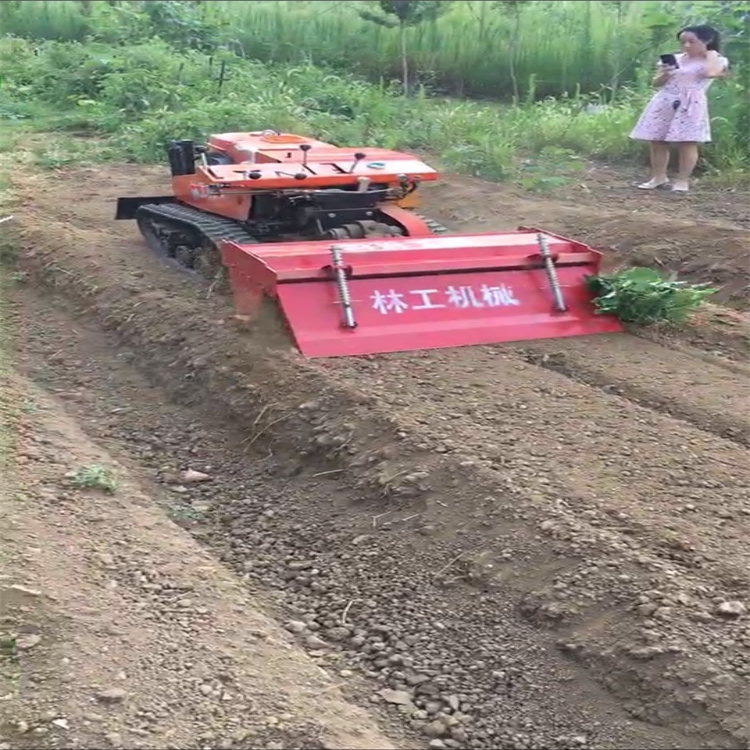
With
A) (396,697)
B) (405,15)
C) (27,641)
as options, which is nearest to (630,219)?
(396,697)

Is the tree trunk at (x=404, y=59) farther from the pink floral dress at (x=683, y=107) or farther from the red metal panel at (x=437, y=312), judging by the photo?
the red metal panel at (x=437, y=312)

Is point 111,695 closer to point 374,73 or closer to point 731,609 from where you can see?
point 731,609

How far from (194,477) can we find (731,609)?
88.8 inches

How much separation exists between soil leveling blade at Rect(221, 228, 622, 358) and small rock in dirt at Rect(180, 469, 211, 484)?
2.77ft

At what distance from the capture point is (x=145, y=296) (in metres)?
6.54

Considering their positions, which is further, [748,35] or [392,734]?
[748,35]

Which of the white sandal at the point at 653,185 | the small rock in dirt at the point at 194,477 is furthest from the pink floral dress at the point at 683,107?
the small rock in dirt at the point at 194,477

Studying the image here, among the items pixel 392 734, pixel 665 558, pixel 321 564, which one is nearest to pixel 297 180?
pixel 321 564

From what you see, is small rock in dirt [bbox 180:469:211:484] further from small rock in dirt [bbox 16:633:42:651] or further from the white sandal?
the white sandal

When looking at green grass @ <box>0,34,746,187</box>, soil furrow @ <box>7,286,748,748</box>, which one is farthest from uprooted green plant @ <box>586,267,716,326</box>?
green grass @ <box>0,34,746,187</box>

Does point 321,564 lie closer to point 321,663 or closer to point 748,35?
point 321,663

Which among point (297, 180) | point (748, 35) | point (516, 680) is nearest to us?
point (516, 680)

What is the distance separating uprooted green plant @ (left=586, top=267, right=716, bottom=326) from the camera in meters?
5.90

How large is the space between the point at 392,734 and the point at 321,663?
407mm
